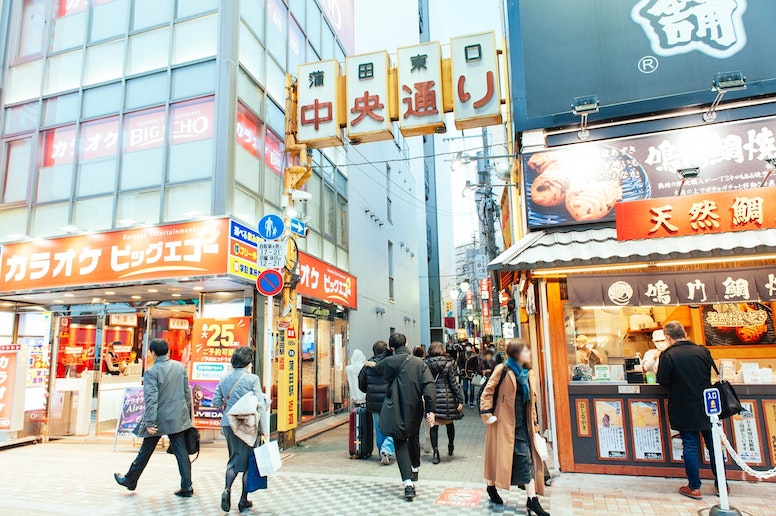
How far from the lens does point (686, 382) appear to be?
5977 millimetres

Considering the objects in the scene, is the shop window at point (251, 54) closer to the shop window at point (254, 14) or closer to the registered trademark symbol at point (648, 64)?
the shop window at point (254, 14)

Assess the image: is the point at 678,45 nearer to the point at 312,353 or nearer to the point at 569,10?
the point at 569,10

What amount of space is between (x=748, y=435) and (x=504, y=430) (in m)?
3.60

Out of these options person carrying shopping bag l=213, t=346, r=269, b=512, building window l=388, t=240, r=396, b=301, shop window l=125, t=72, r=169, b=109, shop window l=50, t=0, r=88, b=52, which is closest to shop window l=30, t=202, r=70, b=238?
shop window l=125, t=72, r=169, b=109

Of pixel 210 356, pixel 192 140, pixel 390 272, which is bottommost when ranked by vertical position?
pixel 210 356

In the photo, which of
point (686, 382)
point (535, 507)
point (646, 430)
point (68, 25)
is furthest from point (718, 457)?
point (68, 25)

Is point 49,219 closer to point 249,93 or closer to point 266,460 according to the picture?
point 249,93

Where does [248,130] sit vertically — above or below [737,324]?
above

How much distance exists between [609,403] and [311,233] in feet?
28.6

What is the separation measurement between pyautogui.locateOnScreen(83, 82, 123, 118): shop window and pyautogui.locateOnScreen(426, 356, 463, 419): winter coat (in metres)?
8.85

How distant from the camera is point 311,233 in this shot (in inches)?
522

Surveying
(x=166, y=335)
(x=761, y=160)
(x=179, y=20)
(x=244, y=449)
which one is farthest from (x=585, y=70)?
(x=166, y=335)

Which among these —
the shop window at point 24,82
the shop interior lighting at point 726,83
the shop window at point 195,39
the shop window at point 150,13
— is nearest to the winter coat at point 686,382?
the shop interior lighting at point 726,83

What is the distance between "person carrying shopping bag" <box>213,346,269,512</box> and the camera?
5.68m
